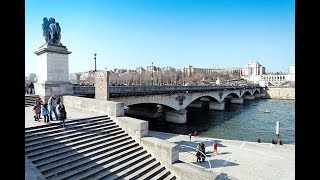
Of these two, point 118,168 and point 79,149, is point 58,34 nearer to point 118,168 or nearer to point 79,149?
point 79,149

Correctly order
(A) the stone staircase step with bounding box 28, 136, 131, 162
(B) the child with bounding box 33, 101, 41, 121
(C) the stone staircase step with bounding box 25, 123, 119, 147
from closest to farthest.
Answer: (A) the stone staircase step with bounding box 28, 136, 131, 162, (C) the stone staircase step with bounding box 25, 123, 119, 147, (B) the child with bounding box 33, 101, 41, 121

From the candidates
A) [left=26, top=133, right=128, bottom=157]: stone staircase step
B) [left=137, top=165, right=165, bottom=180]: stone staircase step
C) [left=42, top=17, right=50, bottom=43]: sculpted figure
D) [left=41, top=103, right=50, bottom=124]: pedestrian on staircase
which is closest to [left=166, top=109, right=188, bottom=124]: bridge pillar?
[left=42, top=17, right=50, bottom=43]: sculpted figure

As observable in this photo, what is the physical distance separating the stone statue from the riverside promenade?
17.2ft

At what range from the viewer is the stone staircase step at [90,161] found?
9252 millimetres

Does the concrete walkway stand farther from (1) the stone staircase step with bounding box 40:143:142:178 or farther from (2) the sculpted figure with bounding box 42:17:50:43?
(2) the sculpted figure with bounding box 42:17:50:43

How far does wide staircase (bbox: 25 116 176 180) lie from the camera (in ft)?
31.5

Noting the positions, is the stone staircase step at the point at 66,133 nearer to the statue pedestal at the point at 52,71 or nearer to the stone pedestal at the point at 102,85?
the stone pedestal at the point at 102,85

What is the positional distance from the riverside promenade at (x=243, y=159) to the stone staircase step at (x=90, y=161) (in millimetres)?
3486

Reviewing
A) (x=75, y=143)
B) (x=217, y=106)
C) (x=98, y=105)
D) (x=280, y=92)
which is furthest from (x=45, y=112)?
(x=280, y=92)

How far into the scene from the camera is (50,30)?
18.3 m

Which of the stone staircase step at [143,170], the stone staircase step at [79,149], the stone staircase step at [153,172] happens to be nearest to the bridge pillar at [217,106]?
the stone staircase step at [79,149]

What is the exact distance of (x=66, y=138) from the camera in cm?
1158
